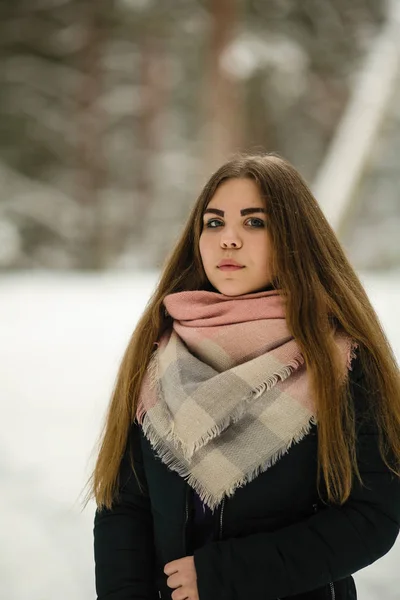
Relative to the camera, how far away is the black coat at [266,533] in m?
0.99

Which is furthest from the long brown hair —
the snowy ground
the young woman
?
the snowy ground

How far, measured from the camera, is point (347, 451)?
101cm

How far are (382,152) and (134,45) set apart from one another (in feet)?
→ 4.63

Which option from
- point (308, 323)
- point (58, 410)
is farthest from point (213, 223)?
point (58, 410)

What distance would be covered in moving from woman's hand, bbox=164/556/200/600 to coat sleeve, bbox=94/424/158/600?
10 centimetres

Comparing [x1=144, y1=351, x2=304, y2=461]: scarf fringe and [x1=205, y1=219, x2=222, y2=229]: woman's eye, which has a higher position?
[x1=205, y1=219, x2=222, y2=229]: woman's eye

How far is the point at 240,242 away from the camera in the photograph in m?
1.13

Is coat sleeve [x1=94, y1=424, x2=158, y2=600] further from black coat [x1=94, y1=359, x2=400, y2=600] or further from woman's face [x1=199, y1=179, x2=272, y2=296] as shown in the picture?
woman's face [x1=199, y1=179, x2=272, y2=296]

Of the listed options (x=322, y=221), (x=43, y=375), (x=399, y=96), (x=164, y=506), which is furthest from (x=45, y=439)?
(x=399, y=96)

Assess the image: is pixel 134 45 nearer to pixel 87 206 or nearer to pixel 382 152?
pixel 87 206

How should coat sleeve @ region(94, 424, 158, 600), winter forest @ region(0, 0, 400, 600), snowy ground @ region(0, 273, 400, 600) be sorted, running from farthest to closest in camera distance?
1. winter forest @ region(0, 0, 400, 600)
2. snowy ground @ region(0, 273, 400, 600)
3. coat sleeve @ region(94, 424, 158, 600)

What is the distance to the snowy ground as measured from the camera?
5.97ft

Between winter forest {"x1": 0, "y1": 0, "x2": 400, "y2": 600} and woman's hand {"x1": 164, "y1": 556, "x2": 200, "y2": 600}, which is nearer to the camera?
woman's hand {"x1": 164, "y1": 556, "x2": 200, "y2": 600}

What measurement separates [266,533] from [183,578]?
0.15m
